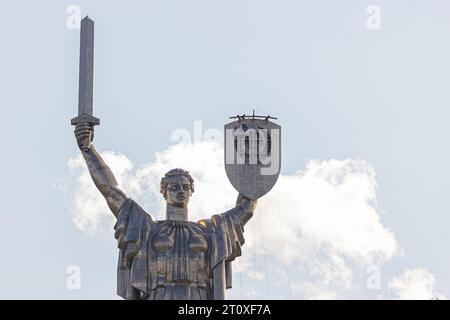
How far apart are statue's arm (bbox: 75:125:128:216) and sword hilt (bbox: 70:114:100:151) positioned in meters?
0.09

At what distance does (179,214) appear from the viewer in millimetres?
53500

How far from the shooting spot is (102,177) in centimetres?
5350

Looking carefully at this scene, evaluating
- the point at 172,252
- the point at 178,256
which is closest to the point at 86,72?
the point at 172,252

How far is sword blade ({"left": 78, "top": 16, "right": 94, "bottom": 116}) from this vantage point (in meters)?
53.3

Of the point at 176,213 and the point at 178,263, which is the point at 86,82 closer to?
the point at 176,213

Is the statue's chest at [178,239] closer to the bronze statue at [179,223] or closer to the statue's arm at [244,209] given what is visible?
the bronze statue at [179,223]

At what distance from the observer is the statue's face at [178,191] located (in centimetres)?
5328

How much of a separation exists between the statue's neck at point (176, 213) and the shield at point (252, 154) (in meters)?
1.44

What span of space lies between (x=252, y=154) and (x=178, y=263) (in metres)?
3.47
